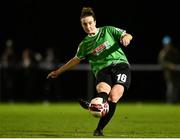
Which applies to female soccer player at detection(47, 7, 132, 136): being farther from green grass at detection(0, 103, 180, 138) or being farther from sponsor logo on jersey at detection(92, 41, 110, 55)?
green grass at detection(0, 103, 180, 138)

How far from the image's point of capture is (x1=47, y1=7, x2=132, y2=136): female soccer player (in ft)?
39.7

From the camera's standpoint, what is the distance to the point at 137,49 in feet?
99.2

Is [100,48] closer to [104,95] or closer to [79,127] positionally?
[104,95]

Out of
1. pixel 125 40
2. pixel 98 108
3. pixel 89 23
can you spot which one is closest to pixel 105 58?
pixel 89 23

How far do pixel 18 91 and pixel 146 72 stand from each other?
14.6 ft

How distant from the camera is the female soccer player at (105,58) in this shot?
12109 millimetres

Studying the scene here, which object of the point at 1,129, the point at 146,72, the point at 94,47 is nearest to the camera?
the point at 94,47

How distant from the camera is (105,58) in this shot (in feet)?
40.4

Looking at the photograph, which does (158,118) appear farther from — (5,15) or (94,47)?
(5,15)

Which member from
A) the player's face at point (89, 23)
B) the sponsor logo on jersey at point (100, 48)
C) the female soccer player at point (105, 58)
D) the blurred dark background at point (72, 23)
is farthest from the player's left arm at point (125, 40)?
the blurred dark background at point (72, 23)

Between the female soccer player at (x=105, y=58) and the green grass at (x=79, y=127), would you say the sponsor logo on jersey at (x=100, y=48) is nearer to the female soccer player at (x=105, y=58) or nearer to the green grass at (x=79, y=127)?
the female soccer player at (x=105, y=58)

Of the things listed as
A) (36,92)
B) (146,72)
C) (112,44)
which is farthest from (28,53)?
(112,44)

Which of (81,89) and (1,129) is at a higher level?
(1,129)

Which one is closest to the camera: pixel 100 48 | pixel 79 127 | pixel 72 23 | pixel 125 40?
pixel 125 40
